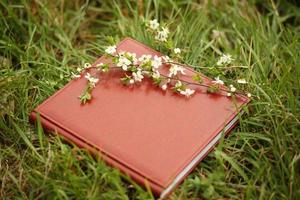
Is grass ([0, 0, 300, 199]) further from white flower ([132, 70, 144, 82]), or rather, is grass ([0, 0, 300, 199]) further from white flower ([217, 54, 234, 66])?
white flower ([132, 70, 144, 82])

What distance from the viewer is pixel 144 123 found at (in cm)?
159

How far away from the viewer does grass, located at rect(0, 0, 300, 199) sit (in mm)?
1524

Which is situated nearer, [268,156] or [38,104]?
[268,156]

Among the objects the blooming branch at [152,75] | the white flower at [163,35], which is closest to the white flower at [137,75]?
the blooming branch at [152,75]

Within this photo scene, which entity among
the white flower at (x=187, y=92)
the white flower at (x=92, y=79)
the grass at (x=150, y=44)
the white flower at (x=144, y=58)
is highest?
the white flower at (x=144, y=58)

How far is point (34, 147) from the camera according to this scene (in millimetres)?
1662

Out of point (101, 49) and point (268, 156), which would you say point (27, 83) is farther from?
point (268, 156)

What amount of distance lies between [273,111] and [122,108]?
553mm

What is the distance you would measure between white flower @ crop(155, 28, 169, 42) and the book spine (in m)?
0.58

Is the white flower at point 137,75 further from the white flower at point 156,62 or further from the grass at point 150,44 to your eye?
the grass at point 150,44

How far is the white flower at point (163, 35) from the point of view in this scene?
6.12ft

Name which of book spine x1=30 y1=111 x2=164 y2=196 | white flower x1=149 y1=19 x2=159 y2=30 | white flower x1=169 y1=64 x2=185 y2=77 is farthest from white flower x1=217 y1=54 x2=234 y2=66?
book spine x1=30 y1=111 x2=164 y2=196

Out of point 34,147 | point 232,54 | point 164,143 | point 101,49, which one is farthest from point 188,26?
point 34,147

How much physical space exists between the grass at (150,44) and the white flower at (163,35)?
11 centimetres
